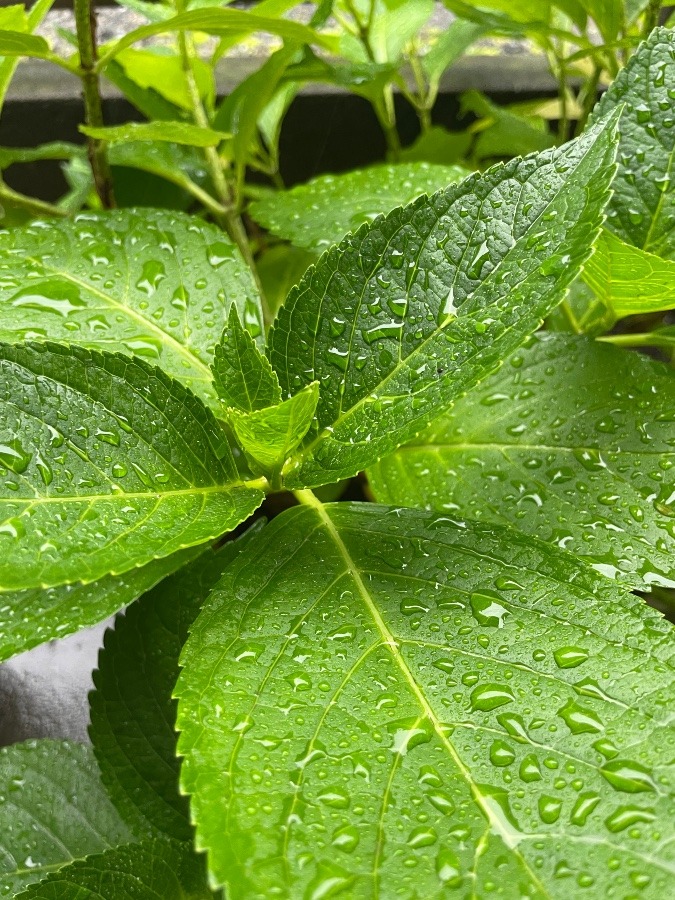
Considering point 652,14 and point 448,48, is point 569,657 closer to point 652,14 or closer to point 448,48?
point 652,14

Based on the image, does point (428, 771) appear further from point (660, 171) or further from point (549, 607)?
point (660, 171)

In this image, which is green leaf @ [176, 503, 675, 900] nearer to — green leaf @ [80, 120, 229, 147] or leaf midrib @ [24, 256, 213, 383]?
leaf midrib @ [24, 256, 213, 383]

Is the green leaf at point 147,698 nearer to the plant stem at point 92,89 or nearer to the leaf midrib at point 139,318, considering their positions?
the leaf midrib at point 139,318

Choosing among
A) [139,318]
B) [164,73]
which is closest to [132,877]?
[139,318]

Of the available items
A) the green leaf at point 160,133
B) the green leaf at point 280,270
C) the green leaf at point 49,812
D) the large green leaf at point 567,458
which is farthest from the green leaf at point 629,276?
the green leaf at point 49,812

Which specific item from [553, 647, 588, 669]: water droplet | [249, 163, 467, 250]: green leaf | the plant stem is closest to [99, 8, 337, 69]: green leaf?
the plant stem
